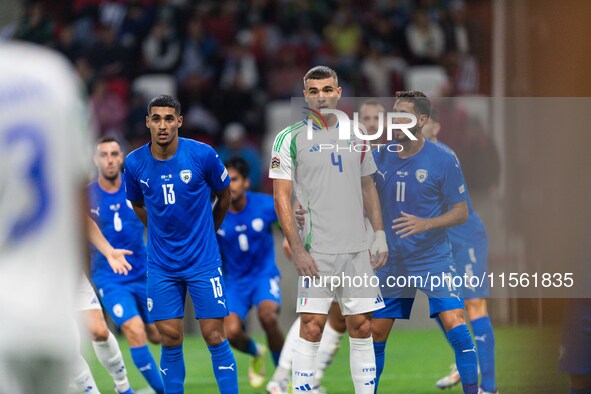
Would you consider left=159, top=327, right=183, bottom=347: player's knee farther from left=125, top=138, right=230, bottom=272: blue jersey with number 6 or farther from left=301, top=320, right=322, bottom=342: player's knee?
left=301, top=320, right=322, bottom=342: player's knee

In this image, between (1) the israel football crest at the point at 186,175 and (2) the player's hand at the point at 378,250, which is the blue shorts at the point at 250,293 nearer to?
(2) the player's hand at the point at 378,250

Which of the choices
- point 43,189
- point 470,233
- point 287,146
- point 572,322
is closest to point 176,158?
point 287,146

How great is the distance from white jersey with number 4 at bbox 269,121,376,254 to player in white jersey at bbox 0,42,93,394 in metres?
3.55

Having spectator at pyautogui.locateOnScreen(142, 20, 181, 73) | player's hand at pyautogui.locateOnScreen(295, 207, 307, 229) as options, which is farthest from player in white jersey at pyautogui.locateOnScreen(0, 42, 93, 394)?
spectator at pyautogui.locateOnScreen(142, 20, 181, 73)

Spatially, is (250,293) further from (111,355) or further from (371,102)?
(371,102)

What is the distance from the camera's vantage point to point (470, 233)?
8625mm

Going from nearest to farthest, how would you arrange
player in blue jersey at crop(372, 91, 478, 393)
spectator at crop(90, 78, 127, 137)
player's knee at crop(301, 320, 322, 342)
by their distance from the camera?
player's knee at crop(301, 320, 322, 342), player in blue jersey at crop(372, 91, 478, 393), spectator at crop(90, 78, 127, 137)

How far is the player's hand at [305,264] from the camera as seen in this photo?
24.3 feet

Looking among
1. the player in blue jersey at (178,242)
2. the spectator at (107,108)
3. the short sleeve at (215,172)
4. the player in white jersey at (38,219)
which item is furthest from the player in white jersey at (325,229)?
the spectator at (107,108)

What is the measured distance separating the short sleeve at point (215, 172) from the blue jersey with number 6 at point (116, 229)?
1.68 metres

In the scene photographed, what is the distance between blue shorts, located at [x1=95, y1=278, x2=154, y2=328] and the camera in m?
9.04

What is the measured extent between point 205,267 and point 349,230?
968 millimetres

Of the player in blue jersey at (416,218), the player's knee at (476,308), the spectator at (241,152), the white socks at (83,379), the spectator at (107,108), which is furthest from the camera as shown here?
the spectator at (107,108)

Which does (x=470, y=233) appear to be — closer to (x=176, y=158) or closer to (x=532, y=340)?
(x=532, y=340)
